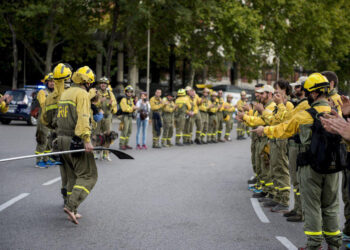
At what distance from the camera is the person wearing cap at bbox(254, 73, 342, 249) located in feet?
19.4

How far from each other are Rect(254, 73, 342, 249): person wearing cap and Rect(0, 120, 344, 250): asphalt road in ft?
2.32

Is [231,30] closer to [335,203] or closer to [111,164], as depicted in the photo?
[111,164]

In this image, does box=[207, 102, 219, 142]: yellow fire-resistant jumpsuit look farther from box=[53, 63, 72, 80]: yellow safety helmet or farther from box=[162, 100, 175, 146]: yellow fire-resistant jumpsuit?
box=[53, 63, 72, 80]: yellow safety helmet

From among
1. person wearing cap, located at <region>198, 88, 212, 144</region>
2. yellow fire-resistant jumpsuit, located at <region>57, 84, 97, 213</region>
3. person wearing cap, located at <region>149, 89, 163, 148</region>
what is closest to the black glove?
yellow fire-resistant jumpsuit, located at <region>57, 84, 97, 213</region>

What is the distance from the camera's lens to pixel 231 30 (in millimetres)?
37906

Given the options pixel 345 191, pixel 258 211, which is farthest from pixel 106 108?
pixel 345 191

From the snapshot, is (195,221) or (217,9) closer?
(195,221)

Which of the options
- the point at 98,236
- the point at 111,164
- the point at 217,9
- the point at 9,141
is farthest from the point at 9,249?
the point at 217,9

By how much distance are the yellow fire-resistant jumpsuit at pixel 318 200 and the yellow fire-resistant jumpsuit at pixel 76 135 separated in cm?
287

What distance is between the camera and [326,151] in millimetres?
5738

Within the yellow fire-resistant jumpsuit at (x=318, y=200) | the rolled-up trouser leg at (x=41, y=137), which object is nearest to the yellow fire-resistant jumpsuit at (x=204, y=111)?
the rolled-up trouser leg at (x=41, y=137)

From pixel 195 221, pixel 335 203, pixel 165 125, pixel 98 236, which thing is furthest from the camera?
pixel 165 125

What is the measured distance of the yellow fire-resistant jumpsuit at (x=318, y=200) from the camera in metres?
5.92

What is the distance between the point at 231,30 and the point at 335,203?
107 ft
